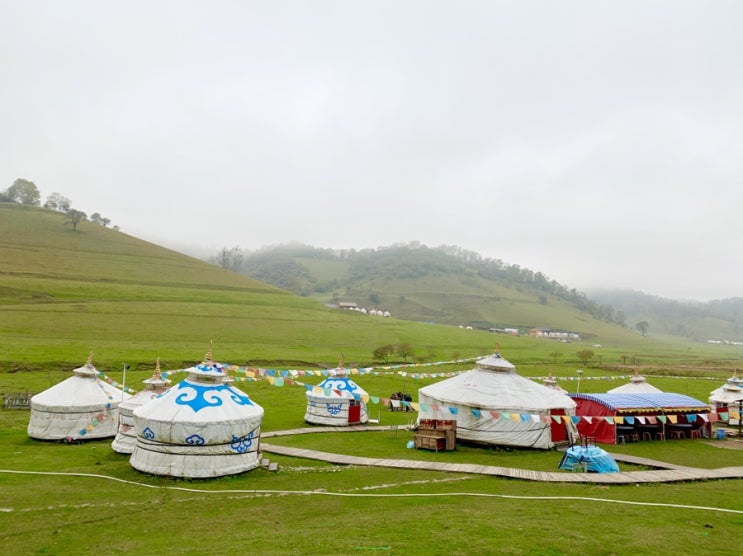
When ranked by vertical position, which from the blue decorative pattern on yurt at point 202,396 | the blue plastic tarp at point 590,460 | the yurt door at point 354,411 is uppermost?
the blue decorative pattern on yurt at point 202,396

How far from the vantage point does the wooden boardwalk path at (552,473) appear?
1402cm

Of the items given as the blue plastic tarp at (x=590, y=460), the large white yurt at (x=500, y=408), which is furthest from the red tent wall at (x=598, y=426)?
the blue plastic tarp at (x=590, y=460)

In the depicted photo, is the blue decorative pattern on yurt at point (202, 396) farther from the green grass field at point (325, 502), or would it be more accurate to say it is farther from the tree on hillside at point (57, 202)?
the tree on hillside at point (57, 202)

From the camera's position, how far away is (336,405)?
23.9m

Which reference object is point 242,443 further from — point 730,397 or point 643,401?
point 730,397

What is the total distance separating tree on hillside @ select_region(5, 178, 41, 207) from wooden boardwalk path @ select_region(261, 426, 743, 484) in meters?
156

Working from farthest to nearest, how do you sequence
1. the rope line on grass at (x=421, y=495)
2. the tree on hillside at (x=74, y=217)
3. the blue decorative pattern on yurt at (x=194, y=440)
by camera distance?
the tree on hillside at (x=74, y=217) < the blue decorative pattern on yurt at (x=194, y=440) < the rope line on grass at (x=421, y=495)

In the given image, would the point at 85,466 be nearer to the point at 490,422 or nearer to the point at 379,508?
the point at 379,508

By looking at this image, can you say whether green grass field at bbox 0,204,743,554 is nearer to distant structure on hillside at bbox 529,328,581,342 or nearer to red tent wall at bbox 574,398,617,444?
red tent wall at bbox 574,398,617,444

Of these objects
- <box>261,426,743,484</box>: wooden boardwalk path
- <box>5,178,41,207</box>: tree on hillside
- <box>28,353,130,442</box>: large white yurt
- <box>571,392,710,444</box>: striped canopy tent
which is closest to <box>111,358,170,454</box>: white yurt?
<box>28,353,130,442</box>: large white yurt

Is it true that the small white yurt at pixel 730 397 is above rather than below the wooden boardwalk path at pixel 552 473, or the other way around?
above

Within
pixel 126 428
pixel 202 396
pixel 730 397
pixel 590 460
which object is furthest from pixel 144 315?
pixel 730 397

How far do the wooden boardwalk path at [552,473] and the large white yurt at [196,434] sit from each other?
2.65 meters

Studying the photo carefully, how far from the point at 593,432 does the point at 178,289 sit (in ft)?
245
